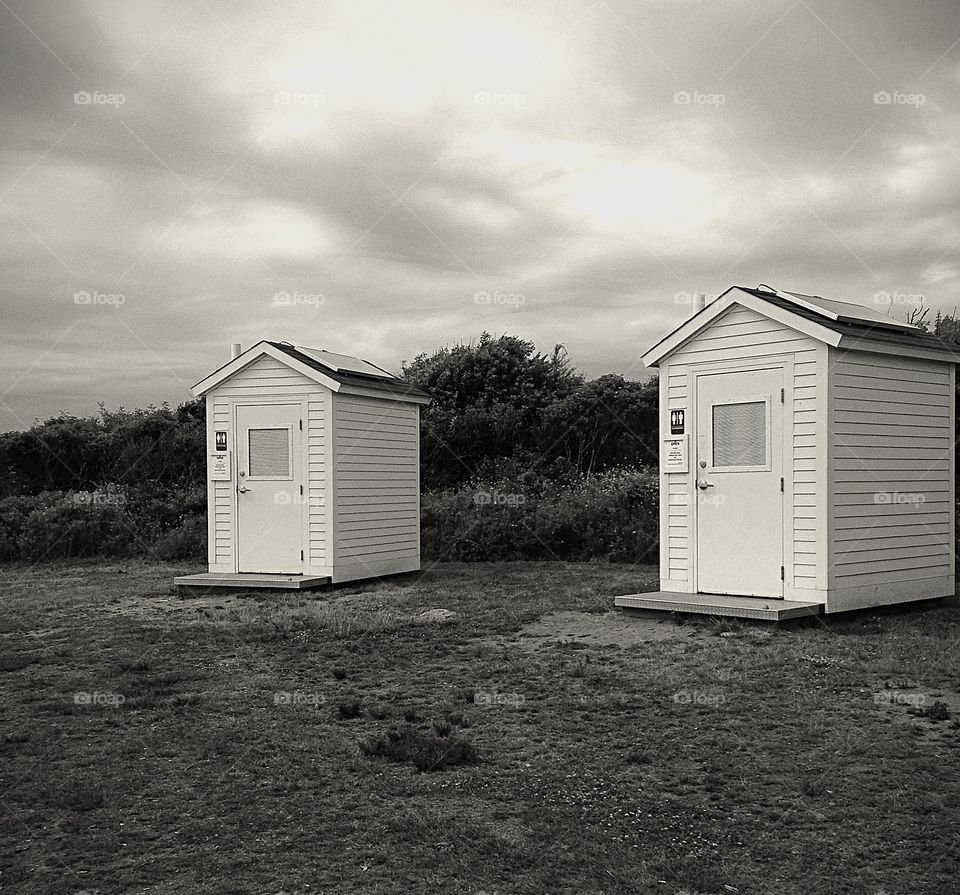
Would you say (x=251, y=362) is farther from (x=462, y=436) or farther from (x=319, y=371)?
(x=462, y=436)

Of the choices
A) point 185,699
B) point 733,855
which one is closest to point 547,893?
point 733,855

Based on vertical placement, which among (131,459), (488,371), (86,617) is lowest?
(86,617)

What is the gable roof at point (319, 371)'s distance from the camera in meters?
14.2

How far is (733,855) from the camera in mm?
4520

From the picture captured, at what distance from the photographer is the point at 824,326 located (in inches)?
409

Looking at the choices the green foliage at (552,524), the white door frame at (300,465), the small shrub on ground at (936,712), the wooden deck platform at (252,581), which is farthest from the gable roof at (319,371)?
the small shrub on ground at (936,712)

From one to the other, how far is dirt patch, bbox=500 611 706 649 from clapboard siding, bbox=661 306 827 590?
958 mm

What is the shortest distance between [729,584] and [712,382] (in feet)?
7.20

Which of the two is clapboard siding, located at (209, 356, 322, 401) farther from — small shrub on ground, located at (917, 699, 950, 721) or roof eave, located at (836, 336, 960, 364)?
small shrub on ground, located at (917, 699, 950, 721)

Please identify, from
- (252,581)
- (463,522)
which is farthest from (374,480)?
(463,522)

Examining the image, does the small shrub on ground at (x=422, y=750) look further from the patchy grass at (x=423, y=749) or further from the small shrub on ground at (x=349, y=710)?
the small shrub on ground at (x=349, y=710)

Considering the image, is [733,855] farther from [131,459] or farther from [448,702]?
[131,459]

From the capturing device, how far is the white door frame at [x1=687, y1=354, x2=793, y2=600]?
10.7 m

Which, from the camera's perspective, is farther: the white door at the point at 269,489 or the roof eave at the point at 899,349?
the white door at the point at 269,489
